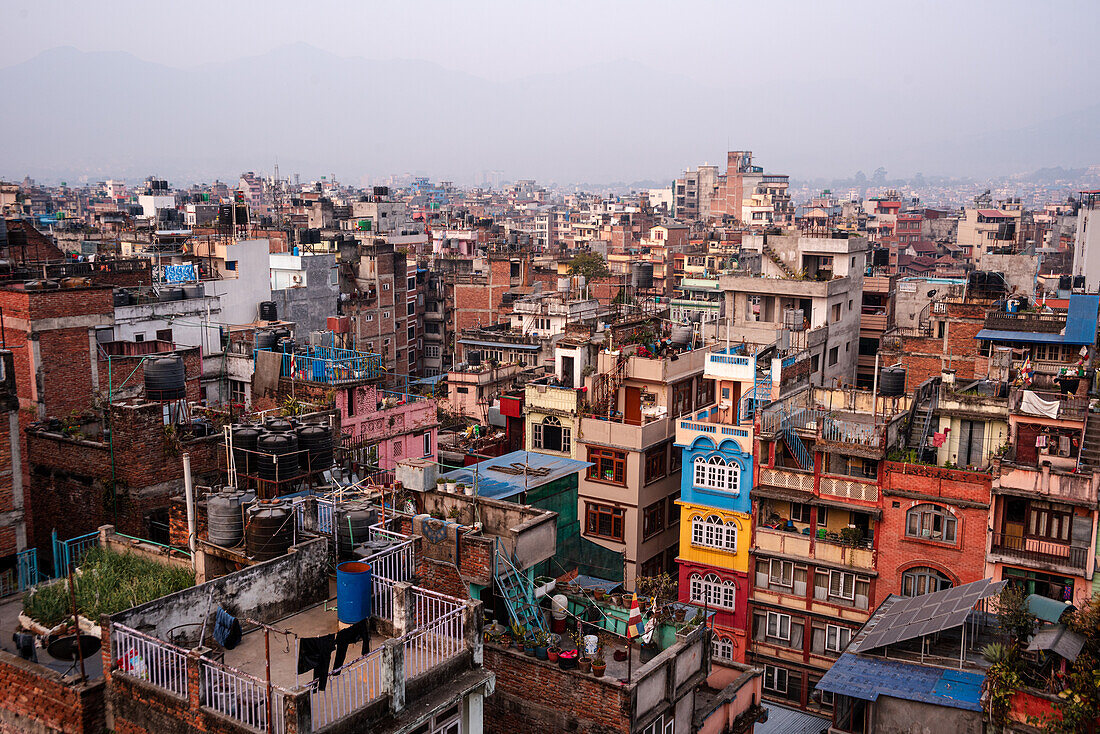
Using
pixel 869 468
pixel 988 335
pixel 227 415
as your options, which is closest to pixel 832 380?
pixel 988 335

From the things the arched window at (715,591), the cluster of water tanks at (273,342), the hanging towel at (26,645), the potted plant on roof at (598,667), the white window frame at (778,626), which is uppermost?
the cluster of water tanks at (273,342)

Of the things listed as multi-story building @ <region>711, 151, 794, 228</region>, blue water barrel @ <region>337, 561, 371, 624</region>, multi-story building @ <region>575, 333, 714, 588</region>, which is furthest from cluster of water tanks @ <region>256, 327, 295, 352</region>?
multi-story building @ <region>711, 151, 794, 228</region>

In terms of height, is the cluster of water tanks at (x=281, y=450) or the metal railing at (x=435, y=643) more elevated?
the cluster of water tanks at (x=281, y=450)

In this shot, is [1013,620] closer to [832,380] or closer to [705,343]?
[705,343]

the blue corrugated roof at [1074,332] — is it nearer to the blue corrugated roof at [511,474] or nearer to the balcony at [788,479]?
the balcony at [788,479]

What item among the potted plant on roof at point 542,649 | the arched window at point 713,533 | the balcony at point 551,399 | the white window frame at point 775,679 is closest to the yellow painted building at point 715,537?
the arched window at point 713,533
